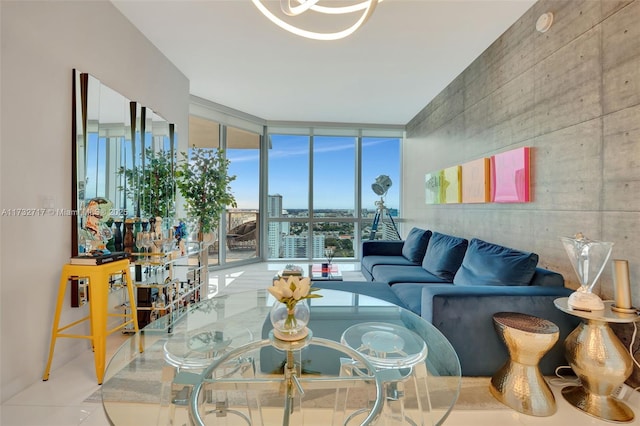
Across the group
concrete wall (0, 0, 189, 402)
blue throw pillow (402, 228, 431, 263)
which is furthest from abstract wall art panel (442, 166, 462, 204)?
concrete wall (0, 0, 189, 402)

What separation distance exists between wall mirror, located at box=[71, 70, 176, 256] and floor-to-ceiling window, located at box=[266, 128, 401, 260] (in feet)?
9.03

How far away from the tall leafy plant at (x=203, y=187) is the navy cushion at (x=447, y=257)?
2540 mm

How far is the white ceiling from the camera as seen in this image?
254cm

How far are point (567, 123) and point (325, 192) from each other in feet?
14.0

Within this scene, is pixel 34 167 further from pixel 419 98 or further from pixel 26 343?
pixel 419 98

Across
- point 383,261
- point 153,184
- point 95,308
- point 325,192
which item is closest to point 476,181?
point 383,261

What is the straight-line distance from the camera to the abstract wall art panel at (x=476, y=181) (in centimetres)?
304

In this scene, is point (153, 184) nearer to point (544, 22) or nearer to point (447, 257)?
point (447, 257)

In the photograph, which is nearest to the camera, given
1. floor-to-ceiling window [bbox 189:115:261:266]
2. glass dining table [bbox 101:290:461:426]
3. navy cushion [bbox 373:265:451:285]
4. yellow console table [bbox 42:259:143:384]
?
glass dining table [bbox 101:290:461:426]

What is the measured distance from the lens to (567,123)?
213cm

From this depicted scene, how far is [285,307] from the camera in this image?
121 centimetres

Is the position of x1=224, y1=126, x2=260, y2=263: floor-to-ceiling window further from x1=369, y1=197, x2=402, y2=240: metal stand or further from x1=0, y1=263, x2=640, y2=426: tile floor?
x1=0, y1=263, x2=640, y2=426: tile floor

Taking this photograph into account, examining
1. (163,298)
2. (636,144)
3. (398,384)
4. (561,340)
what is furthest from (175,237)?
(636,144)

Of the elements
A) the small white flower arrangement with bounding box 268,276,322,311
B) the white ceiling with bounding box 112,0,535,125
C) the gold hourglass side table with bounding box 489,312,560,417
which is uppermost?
the white ceiling with bounding box 112,0,535,125
